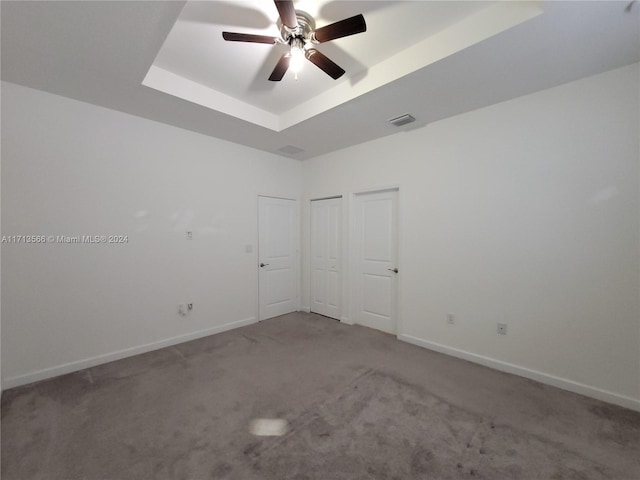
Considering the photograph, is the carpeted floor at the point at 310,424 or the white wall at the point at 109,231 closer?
the carpeted floor at the point at 310,424

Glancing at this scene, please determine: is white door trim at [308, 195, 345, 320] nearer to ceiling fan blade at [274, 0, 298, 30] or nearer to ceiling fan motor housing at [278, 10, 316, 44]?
ceiling fan motor housing at [278, 10, 316, 44]

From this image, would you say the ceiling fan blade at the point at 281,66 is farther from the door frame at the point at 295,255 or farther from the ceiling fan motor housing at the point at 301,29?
the door frame at the point at 295,255

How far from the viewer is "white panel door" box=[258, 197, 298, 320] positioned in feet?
14.1

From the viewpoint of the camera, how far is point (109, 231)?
113 inches

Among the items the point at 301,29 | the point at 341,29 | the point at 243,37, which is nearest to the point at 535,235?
the point at 341,29

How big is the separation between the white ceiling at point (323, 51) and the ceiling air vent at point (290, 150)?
3.19 ft

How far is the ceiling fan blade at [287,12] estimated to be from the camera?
1.50 metres

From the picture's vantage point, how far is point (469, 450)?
65.8 inches

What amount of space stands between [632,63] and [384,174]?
92.1 inches

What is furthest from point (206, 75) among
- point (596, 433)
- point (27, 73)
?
point (596, 433)

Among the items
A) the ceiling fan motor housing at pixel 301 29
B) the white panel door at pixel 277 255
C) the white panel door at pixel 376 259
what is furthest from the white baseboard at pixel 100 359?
the ceiling fan motor housing at pixel 301 29

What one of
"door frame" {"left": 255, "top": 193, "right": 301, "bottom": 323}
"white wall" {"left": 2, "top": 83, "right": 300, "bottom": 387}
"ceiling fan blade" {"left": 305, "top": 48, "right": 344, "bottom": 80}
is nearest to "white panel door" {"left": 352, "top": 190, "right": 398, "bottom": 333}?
"door frame" {"left": 255, "top": 193, "right": 301, "bottom": 323}

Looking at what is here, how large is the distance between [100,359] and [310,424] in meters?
2.48

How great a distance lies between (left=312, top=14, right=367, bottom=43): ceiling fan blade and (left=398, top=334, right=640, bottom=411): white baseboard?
128 inches
